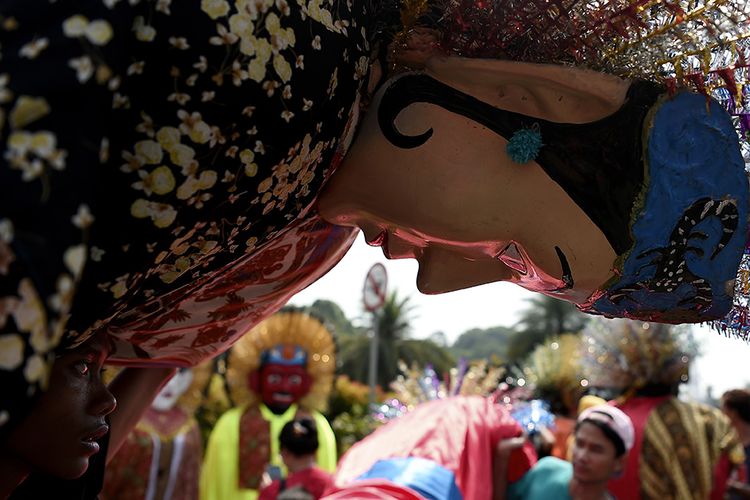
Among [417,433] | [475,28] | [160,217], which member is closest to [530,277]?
[475,28]

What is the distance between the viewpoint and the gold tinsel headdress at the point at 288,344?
23.4 ft

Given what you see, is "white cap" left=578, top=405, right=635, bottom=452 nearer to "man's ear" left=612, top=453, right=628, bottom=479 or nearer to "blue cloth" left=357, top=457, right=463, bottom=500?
"man's ear" left=612, top=453, right=628, bottom=479

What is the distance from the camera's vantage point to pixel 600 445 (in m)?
4.15

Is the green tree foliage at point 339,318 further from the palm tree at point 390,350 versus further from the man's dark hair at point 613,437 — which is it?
the man's dark hair at point 613,437

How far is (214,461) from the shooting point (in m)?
6.18

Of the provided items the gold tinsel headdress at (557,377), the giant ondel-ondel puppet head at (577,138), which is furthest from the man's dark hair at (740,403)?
the giant ondel-ondel puppet head at (577,138)

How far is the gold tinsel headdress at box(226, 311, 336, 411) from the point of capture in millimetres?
7117

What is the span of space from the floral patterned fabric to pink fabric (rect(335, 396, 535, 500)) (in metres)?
A: 1.27

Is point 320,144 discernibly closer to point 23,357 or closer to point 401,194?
point 401,194

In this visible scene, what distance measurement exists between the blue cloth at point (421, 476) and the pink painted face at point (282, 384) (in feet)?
15.2

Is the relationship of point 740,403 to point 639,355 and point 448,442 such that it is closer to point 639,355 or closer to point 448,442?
point 639,355

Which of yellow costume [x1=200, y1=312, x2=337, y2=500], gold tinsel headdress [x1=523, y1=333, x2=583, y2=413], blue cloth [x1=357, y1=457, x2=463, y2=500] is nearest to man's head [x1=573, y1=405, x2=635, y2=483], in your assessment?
blue cloth [x1=357, y1=457, x2=463, y2=500]

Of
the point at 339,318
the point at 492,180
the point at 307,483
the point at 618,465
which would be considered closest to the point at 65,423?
the point at 492,180

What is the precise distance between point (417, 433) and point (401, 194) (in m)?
1.45
